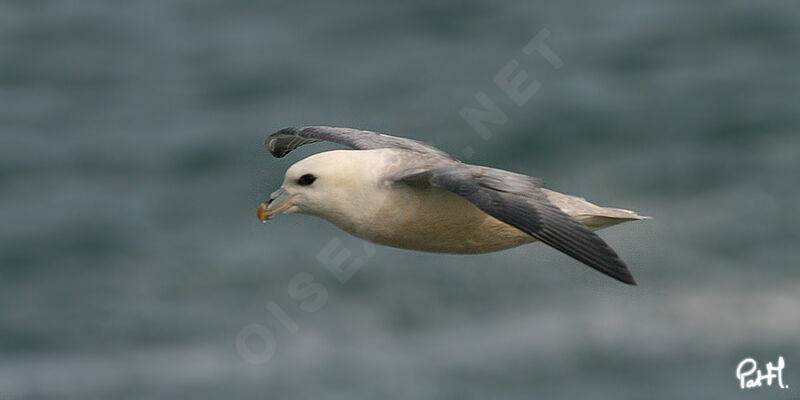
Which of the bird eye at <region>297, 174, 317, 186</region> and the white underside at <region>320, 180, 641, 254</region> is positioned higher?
the bird eye at <region>297, 174, 317, 186</region>

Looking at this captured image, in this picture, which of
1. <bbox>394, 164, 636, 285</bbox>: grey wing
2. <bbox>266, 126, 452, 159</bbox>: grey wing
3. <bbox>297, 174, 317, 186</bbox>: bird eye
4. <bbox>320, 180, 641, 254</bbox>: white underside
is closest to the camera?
<bbox>394, 164, 636, 285</bbox>: grey wing

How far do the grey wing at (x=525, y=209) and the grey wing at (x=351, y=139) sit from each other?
4.41 ft

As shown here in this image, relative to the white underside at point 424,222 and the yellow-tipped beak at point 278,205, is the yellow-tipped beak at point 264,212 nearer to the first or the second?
the yellow-tipped beak at point 278,205

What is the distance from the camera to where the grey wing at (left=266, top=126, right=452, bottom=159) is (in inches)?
367

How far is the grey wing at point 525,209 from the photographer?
7.08 metres

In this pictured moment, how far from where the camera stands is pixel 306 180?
26.7ft

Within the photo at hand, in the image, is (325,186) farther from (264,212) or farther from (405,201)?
(405,201)

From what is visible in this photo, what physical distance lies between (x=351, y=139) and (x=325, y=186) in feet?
4.93
